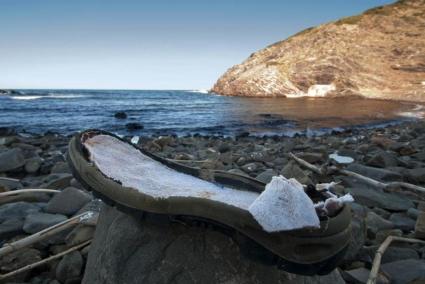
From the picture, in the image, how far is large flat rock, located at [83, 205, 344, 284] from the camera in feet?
4.16

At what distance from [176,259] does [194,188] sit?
47 centimetres

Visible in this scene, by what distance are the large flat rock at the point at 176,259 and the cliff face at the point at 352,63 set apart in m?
45.2

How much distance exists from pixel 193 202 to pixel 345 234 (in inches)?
18.5

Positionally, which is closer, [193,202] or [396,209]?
[193,202]

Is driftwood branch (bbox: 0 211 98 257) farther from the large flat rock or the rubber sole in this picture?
the rubber sole

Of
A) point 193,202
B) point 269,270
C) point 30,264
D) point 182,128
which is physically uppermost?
point 193,202

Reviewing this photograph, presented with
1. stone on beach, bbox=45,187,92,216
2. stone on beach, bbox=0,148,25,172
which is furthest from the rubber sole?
stone on beach, bbox=0,148,25,172

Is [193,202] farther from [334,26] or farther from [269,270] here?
[334,26]

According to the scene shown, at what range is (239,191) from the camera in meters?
1.72

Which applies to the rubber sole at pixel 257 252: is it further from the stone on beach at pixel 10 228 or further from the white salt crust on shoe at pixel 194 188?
the stone on beach at pixel 10 228

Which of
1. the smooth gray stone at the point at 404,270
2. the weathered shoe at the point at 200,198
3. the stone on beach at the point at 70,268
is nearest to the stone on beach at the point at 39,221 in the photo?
the stone on beach at the point at 70,268

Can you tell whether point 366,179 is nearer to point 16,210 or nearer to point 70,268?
point 70,268

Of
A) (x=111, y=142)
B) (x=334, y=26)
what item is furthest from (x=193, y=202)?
(x=334, y=26)

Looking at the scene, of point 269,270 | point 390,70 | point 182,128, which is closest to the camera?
point 269,270
